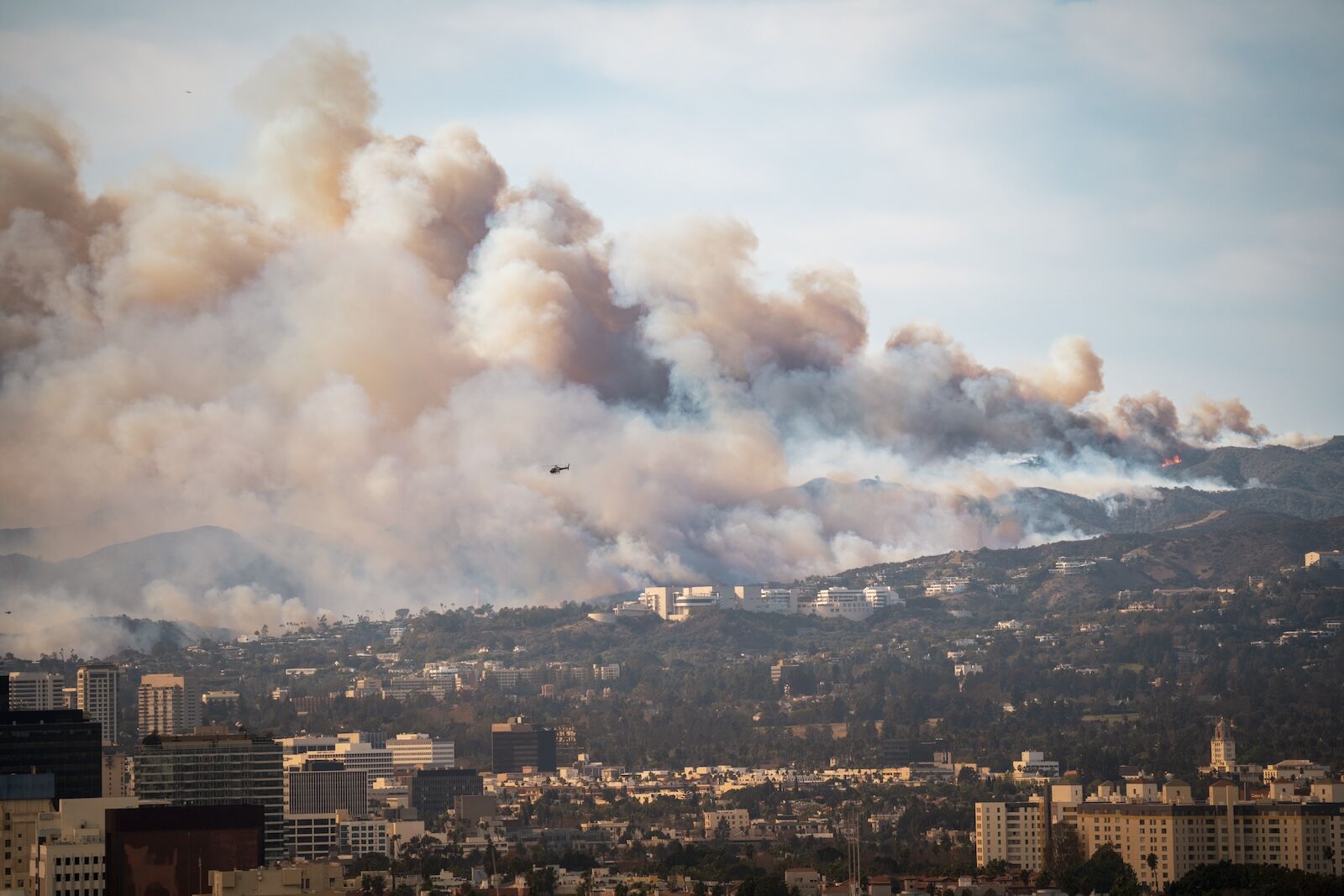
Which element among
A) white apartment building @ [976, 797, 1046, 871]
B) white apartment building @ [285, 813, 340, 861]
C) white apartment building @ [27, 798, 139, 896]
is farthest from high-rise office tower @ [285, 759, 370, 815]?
white apartment building @ [27, 798, 139, 896]

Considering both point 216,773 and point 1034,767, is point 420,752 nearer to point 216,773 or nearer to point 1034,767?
point 1034,767

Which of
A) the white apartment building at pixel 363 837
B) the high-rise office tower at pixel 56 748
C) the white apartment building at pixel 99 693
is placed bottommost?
the white apartment building at pixel 363 837

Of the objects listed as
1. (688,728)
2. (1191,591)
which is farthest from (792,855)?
(1191,591)

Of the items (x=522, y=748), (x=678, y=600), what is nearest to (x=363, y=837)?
(x=522, y=748)

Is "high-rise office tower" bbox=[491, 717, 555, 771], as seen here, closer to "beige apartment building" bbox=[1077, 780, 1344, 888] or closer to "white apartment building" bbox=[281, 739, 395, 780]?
"white apartment building" bbox=[281, 739, 395, 780]

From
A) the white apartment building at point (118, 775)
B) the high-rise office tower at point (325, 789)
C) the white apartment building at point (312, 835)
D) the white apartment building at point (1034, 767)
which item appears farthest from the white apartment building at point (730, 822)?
the white apartment building at point (118, 775)

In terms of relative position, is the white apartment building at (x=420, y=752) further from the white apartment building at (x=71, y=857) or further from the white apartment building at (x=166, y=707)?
the white apartment building at (x=71, y=857)
